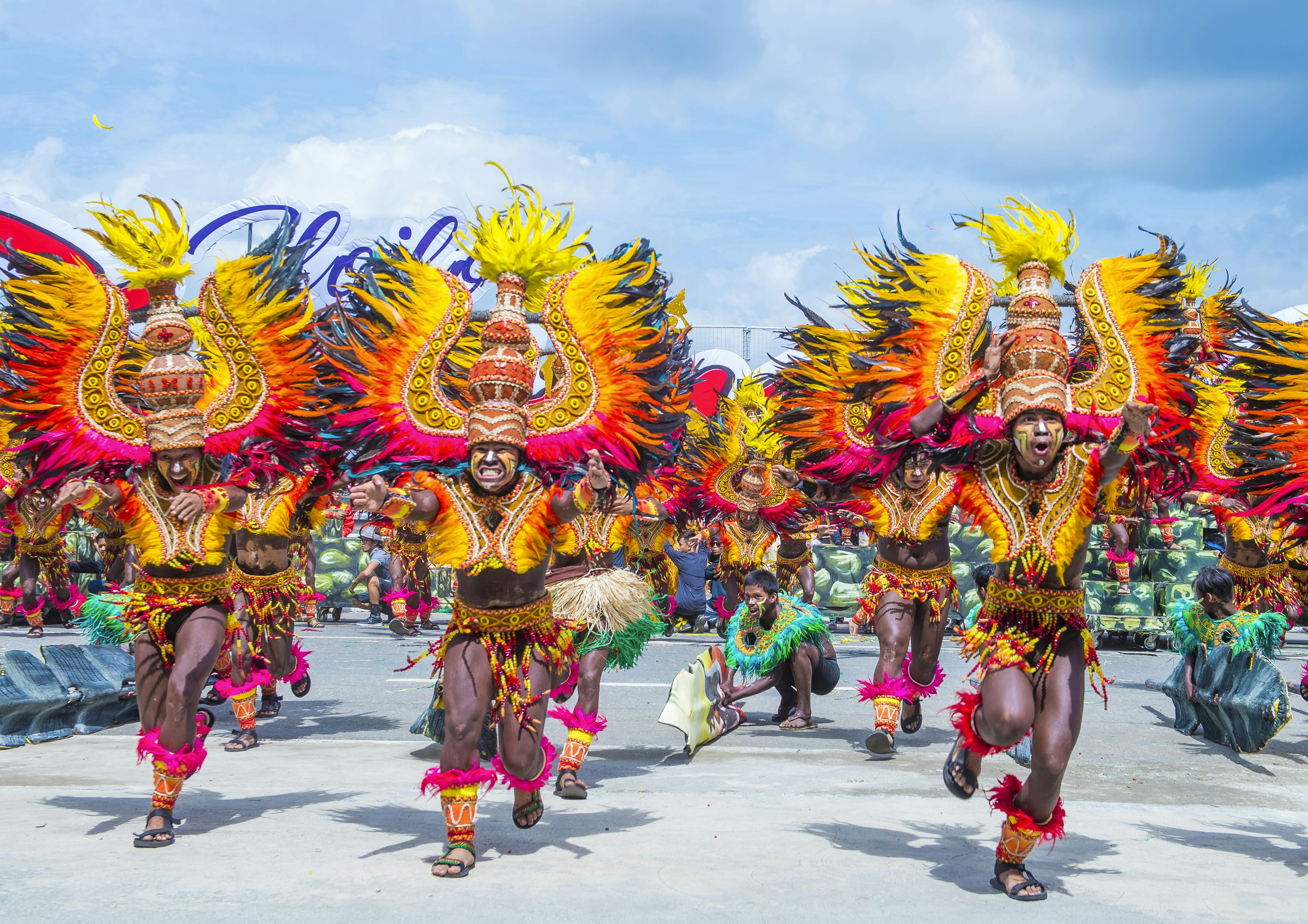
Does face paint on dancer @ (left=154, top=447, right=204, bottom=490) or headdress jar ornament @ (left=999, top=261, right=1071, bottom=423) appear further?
face paint on dancer @ (left=154, top=447, right=204, bottom=490)

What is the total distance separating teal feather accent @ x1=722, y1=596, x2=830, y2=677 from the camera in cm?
→ 920

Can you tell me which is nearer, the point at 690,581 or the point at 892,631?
the point at 892,631

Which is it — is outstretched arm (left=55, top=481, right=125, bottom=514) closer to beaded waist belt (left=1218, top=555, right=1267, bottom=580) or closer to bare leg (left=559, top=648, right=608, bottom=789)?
bare leg (left=559, top=648, right=608, bottom=789)

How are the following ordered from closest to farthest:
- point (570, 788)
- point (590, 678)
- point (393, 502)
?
point (393, 502) → point (570, 788) → point (590, 678)

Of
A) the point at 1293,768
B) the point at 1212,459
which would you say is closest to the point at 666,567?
the point at 1212,459

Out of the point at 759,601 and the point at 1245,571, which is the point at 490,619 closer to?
the point at 759,601

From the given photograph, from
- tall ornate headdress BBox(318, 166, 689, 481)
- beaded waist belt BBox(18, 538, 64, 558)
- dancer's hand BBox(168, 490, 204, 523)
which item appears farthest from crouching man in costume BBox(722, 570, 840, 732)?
Result: beaded waist belt BBox(18, 538, 64, 558)

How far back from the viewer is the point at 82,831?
5859 mm

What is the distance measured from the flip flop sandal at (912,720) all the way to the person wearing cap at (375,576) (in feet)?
34.6

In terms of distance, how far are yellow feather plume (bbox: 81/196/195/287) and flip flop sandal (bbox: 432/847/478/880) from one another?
3469 mm

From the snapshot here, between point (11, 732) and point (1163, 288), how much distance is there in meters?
7.60

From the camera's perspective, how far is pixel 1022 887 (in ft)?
16.4

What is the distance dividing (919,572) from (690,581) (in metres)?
9.08

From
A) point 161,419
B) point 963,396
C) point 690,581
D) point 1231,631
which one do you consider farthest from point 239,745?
point 690,581
